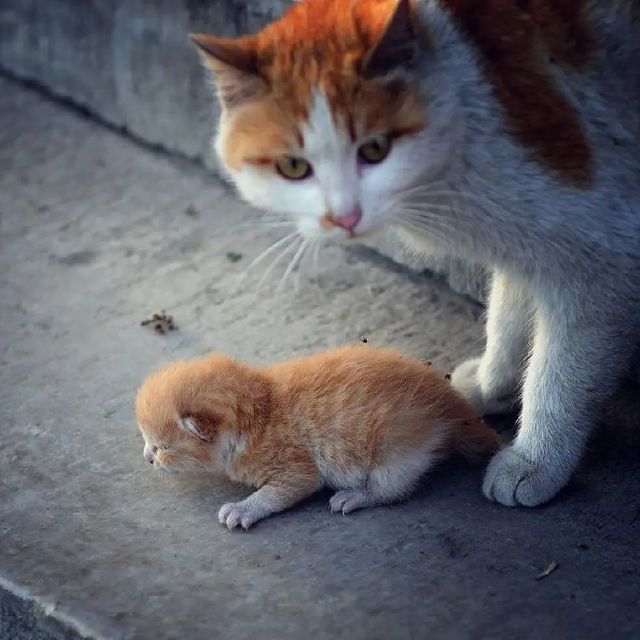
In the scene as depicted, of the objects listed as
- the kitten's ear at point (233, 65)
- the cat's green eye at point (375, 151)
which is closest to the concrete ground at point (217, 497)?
the cat's green eye at point (375, 151)

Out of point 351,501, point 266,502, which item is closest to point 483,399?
point 351,501

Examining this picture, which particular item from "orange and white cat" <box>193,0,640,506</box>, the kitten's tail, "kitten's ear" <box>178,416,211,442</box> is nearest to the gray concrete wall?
the kitten's tail

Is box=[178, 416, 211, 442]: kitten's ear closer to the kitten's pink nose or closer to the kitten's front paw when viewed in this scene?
the kitten's front paw

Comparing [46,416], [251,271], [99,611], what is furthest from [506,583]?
[251,271]

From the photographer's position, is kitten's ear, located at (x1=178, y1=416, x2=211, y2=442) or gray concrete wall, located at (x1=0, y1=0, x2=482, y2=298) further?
gray concrete wall, located at (x1=0, y1=0, x2=482, y2=298)

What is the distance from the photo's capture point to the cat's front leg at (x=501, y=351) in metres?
2.67

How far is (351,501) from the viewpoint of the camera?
2.35 m

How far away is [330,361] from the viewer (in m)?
2.43

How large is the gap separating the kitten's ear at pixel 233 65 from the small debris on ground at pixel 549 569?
103 cm

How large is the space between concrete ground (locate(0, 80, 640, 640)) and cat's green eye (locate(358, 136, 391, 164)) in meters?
0.69

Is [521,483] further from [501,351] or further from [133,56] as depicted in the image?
[133,56]

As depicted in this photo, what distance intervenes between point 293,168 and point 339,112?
148mm

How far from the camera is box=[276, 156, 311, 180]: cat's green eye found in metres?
2.20

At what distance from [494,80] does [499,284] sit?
59 centimetres
